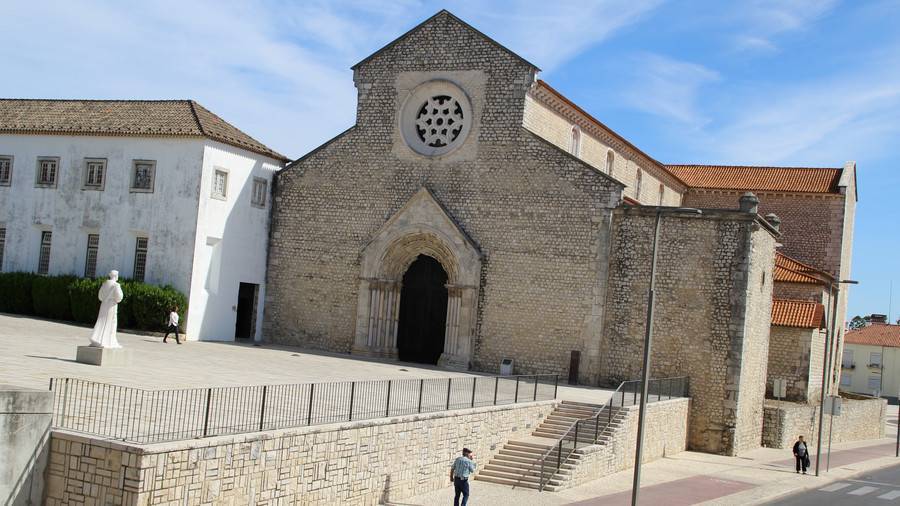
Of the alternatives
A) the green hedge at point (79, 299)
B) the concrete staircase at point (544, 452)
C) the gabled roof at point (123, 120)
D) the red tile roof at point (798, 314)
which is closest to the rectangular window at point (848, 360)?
the red tile roof at point (798, 314)

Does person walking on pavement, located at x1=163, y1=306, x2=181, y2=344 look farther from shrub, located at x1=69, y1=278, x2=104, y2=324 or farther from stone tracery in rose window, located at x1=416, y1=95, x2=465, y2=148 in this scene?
stone tracery in rose window, located at x1=416, y1=95, x2=465, y2=148

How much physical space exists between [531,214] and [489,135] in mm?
3495

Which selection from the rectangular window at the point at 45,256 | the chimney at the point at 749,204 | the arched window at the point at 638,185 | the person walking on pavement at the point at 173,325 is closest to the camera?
the chimney at the point at 749,204

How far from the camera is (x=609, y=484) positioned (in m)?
25.6

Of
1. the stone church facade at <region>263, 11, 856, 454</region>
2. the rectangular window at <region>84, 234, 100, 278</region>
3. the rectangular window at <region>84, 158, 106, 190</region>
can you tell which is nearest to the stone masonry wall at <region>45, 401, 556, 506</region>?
the stone church facade at <region>263, 11, 856, 454</region>

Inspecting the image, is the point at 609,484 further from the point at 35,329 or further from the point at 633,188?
the point at 633,188

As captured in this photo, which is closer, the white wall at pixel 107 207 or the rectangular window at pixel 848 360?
the white wall at pixel 107 207

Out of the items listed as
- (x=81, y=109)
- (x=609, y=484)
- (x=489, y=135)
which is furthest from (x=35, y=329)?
(x=609, y=484)

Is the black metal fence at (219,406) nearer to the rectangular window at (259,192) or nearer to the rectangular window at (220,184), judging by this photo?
the rectangular window at (220,184)

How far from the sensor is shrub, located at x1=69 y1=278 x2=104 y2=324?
118 feet

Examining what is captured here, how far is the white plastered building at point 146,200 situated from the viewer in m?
36.0

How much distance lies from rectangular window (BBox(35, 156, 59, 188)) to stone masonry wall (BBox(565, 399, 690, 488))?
2461 cm

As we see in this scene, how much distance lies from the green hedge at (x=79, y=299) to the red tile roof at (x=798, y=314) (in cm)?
2526

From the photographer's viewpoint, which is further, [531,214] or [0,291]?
[0,291]
